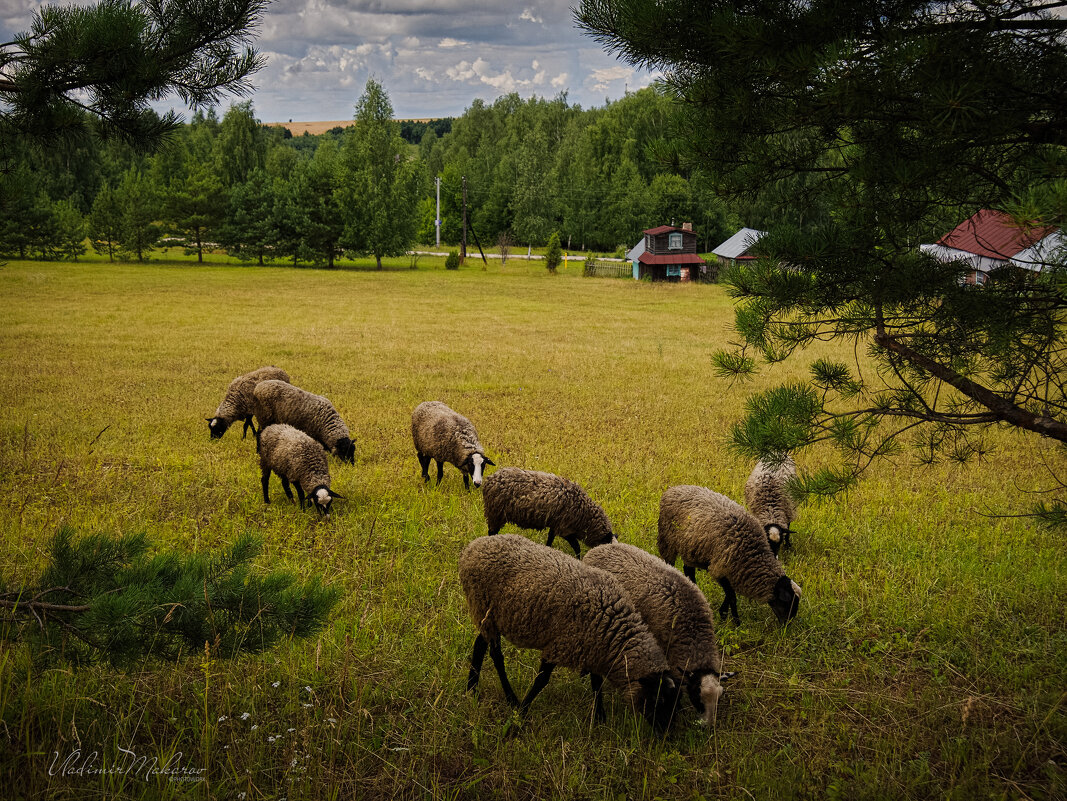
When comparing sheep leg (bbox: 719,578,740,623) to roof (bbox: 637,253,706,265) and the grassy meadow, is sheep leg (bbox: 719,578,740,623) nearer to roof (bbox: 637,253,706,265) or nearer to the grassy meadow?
the grassy meadow

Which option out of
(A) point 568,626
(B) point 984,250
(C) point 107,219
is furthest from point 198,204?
(B) point 984,250

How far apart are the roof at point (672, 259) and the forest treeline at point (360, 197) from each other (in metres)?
4.28

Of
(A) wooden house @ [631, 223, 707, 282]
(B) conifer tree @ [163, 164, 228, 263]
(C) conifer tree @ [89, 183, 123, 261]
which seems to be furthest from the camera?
(B) conifer tree @ [163, 164, 228, 263]

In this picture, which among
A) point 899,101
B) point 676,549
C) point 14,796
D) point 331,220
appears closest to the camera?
point 14,796

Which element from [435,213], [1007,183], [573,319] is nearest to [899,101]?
[1007,183]

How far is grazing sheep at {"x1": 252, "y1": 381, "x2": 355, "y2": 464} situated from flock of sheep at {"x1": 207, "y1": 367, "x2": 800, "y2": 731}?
4.18 ft

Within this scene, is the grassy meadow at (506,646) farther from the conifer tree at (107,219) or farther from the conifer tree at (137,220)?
the conifer tree at (107,219)

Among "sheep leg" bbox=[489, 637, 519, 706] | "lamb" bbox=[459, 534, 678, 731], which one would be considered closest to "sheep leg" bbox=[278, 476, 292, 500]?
"lamb" bbox=[459, 534, 678, 731]

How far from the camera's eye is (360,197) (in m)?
50.8

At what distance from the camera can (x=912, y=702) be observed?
4.69m

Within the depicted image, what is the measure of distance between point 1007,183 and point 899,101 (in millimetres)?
1041

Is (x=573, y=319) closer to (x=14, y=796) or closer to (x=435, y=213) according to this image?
(x=14, y=796)

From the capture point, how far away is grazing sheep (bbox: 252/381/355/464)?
33.8 ft

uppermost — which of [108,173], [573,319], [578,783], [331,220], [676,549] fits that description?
[108,173]
